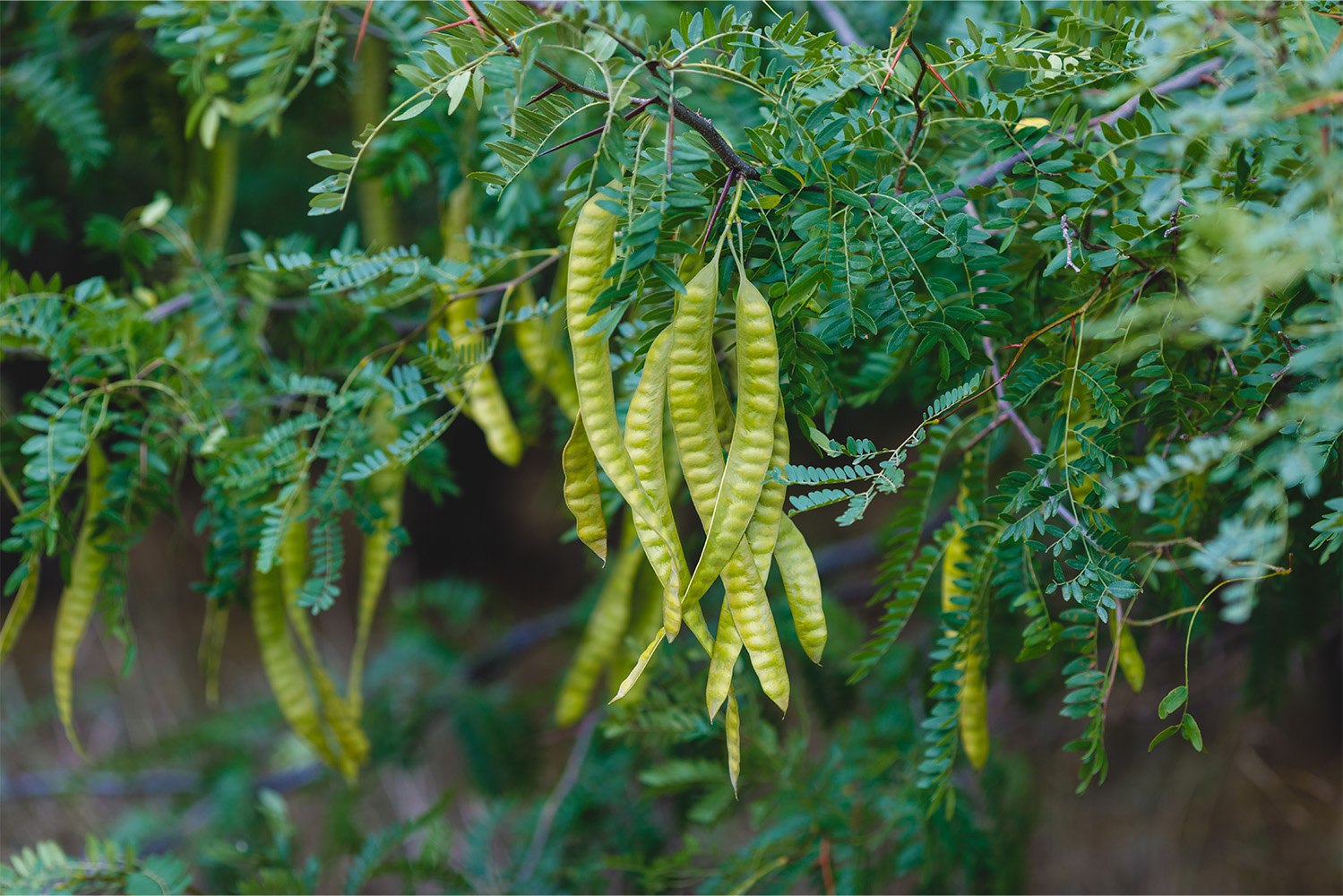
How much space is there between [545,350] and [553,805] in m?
0.86

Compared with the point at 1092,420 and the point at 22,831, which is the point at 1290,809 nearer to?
the point at 1092,420

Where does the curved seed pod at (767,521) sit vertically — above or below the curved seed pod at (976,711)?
above

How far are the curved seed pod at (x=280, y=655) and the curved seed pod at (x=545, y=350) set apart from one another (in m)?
0.40

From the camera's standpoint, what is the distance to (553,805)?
155 cm

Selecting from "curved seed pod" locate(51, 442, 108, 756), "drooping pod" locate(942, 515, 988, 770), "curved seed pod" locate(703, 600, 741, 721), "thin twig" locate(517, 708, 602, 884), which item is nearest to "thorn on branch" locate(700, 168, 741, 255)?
"curved seed pod" locate(703, 600, 741, 721)

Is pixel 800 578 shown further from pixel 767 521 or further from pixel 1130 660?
pixel 1130 660

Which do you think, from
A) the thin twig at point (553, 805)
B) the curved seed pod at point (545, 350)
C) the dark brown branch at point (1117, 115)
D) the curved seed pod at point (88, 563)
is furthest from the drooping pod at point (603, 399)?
the thin twig at point (553, 805)

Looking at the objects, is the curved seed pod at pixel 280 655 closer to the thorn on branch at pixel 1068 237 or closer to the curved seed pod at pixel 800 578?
the curved seed pod at pixel 800 578

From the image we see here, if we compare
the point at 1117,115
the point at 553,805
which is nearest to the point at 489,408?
the point at 1117,115

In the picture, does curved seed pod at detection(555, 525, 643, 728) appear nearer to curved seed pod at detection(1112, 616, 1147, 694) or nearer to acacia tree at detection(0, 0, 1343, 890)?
acacia tree at detection(0, 0, 1343, 890)

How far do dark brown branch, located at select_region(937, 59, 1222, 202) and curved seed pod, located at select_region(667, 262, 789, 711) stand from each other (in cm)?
26

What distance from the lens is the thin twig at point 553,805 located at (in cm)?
145

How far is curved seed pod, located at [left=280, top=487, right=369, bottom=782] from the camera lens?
1026 millimetres

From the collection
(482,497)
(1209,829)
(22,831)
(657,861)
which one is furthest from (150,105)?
(1209,829)
